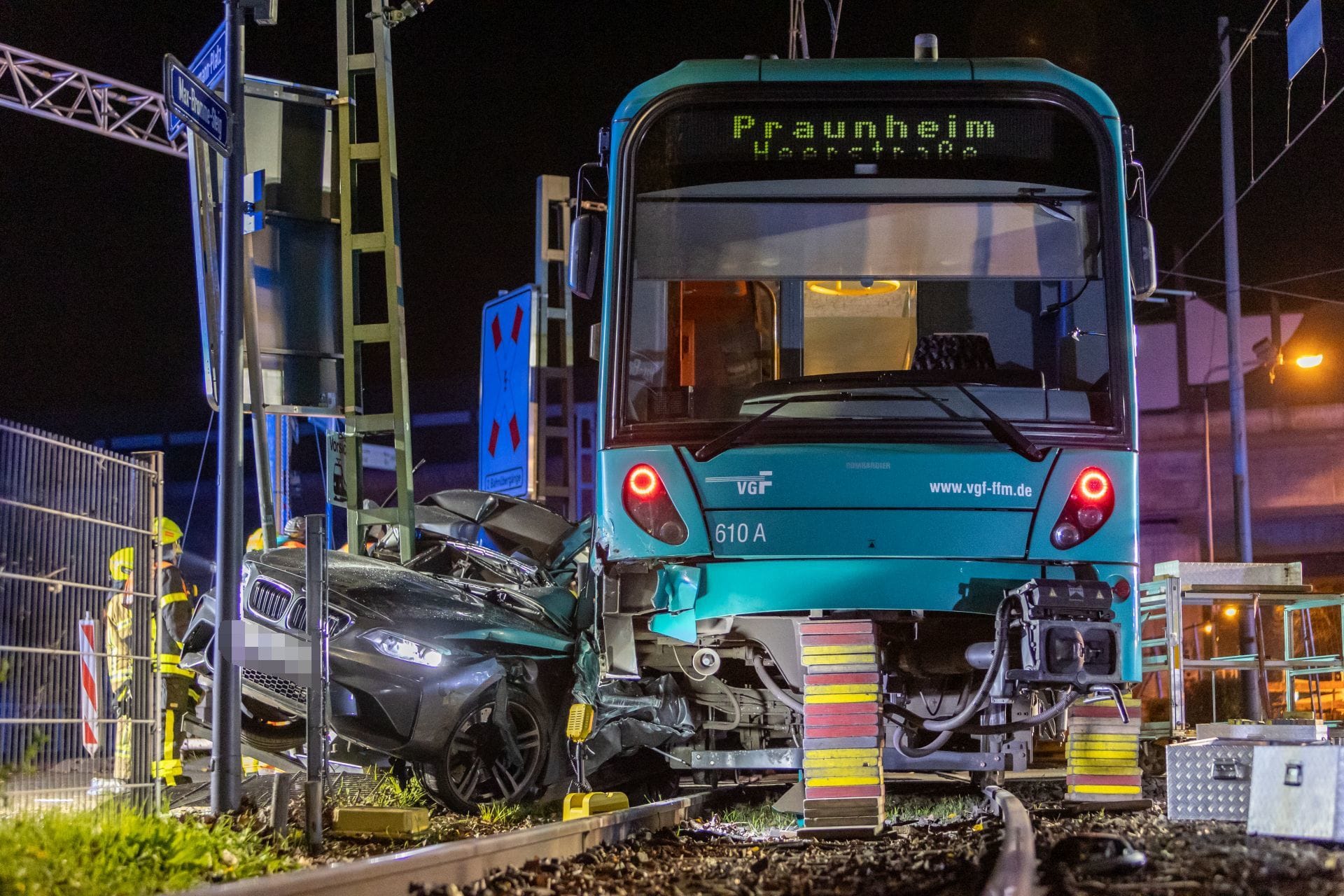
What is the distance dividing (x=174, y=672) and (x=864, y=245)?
6.70 meters

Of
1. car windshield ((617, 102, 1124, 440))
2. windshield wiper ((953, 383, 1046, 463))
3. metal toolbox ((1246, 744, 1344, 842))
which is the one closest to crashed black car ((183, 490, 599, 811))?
car windshield ((617, 102, 1124, 440))

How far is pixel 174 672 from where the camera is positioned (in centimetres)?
1091

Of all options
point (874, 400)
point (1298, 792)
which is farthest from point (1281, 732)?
point (874, 400)

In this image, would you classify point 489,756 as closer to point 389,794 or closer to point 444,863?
point 389,794

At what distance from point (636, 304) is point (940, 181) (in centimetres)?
171

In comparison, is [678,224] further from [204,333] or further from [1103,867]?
[204,333]

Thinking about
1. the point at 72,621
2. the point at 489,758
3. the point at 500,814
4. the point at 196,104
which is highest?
the point at 196,104

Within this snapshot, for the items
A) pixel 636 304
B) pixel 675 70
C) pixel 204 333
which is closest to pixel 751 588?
pixel 636 304

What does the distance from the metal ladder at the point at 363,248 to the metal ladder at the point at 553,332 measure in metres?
3.56

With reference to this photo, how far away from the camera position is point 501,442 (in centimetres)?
1775

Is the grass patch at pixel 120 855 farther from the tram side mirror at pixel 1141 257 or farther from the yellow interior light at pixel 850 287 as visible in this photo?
the tram side mirror at pixel 1141 257

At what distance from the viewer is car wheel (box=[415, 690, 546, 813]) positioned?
8.47 m

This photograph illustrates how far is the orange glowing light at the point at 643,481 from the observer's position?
278 inches

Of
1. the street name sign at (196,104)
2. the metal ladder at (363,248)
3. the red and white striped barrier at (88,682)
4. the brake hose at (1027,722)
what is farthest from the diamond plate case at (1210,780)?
the metal ladder at (363,248)
